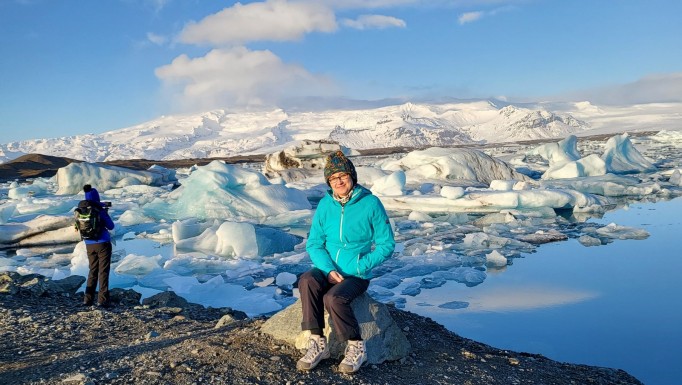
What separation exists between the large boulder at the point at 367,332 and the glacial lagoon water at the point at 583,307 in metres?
1.52

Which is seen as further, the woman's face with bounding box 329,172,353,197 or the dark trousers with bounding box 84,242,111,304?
the dark trousers with bounding box 84,242,111,304

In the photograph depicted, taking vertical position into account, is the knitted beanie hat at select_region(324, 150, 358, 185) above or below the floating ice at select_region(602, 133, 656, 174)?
above

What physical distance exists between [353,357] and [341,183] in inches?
39.7

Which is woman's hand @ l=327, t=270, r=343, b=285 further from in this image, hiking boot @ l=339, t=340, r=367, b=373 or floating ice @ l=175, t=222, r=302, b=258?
floating ice @ l=175, t=222, r=302, b=258

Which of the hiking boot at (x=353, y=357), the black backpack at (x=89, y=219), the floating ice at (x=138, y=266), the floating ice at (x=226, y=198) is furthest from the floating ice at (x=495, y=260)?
the floating ice at (x=226, y=198)

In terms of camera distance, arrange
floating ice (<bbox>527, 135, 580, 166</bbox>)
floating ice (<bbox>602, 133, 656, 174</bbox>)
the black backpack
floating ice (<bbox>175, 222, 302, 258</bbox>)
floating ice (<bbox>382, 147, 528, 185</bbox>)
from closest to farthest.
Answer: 1. the black backpack
2. floating ice (<bbox>175, 222, 302, 258</bbox>)
3. floating ice (<bbox>382, 147, 528, 185</bbox>)
4. floating ice (<bbox>602, 133, 656, 174</bbox>)
5. floating ice (<bbox>527, 135, 580, 166</bbox>)

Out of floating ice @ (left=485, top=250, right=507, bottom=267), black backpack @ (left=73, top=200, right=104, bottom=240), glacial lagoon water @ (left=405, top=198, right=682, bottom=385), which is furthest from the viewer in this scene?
floating ice @ (left=485, top=250, right=507, bottom=267)

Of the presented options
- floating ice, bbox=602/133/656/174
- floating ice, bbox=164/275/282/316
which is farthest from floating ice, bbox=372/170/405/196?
floating ice, bbox=602/133/656/174

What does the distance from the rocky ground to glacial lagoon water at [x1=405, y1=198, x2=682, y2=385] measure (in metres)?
0.60

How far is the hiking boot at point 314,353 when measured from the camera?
3.03 metres

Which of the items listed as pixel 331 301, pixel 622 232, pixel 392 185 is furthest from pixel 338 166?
pixel 392 185

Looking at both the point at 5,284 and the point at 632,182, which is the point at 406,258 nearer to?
the point at 5,284

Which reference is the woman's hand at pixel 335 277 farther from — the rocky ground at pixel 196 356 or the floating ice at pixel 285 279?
the floating ice at pixel 285 279

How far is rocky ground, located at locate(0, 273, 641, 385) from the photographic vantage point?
2947mm
